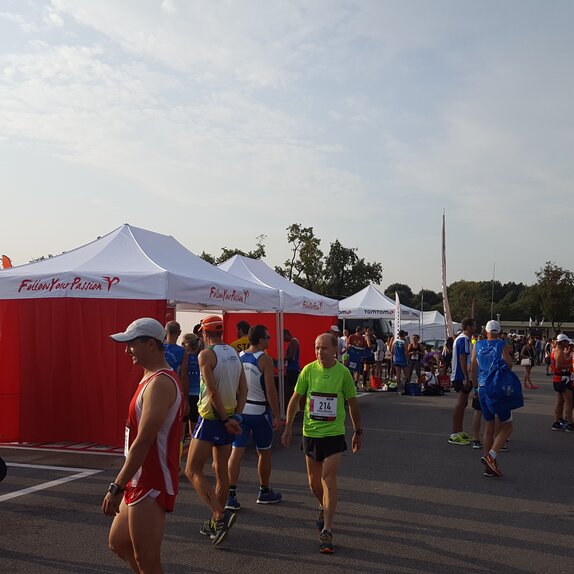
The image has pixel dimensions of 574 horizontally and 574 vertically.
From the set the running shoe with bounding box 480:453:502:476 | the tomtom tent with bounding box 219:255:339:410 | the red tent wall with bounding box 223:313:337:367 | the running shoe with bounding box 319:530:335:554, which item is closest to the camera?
the running shoe with bounding box 319:530:335:554

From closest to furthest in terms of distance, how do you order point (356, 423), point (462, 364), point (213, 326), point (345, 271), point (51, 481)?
point (356, 423) → point (213, 326) → point (51, 481) → point (462, 364) → point (345, 271)

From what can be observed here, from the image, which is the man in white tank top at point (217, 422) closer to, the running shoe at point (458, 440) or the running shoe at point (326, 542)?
the running shoe at point (326, 542)

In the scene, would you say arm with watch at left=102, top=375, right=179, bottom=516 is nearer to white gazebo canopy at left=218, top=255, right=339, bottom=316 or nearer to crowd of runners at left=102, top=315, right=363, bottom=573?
crowd of runners at left=102, top=315, right=363, bottom=573

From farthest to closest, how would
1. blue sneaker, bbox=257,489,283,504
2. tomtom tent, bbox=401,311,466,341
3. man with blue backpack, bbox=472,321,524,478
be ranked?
tomtom tent, bbox=401,311,466,341, man with blue backpack, bbox=472,321,524,478, blue sneaker, bbox=257,489,283,504

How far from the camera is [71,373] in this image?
32.8 feet

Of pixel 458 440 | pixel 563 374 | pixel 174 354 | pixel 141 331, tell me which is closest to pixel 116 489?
pixel 141 331

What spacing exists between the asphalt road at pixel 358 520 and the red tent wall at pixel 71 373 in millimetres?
700

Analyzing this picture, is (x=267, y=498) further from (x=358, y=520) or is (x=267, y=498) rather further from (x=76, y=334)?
(x=76, y=334)

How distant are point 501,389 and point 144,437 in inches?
235

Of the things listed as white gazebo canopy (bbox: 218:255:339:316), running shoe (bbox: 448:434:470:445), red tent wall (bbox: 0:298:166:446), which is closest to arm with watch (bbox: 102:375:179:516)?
red tent wall (bbox: 0:298:166:446)

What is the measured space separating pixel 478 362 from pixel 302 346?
10.1 meters

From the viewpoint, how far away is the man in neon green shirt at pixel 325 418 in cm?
543

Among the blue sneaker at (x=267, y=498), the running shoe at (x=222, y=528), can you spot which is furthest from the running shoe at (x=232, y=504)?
the running shoe at (x=222, y=528)

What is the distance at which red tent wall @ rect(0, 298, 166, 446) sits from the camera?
9.63 metres
